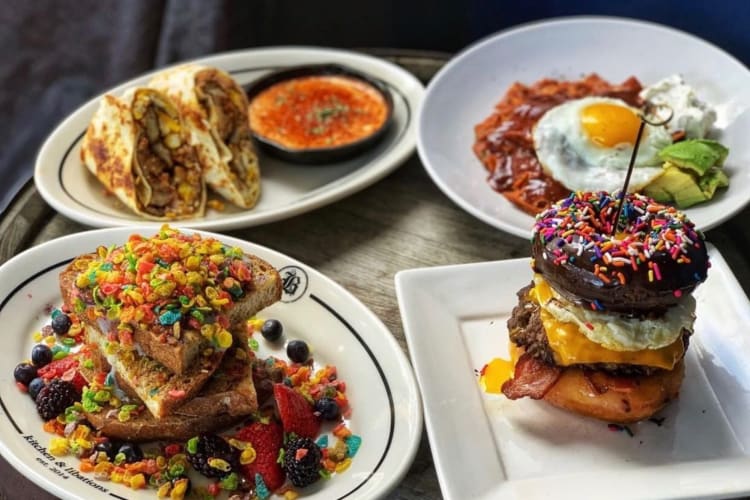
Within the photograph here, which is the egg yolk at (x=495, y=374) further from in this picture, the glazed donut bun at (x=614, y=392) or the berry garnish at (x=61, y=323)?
the berry garnish at (x=61, y=323)

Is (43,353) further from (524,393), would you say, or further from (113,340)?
(524,393)

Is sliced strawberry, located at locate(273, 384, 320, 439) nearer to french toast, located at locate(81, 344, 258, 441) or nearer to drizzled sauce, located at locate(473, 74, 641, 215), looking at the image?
french toast, located at locate(81, 344, 258, 441)

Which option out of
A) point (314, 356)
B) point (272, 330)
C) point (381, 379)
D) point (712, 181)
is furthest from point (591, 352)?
point (712, 181)

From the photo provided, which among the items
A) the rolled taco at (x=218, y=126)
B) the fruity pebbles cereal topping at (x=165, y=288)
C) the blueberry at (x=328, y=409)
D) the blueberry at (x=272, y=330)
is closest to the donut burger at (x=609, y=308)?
the blueberry at (x=328, y=409)

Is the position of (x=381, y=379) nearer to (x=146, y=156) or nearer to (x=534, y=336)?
(x=534, y=336)

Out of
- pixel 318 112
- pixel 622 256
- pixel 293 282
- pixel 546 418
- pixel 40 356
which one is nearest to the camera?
pixel 622 256

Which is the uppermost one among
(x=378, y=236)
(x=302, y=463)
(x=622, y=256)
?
(x=622, y=256)
